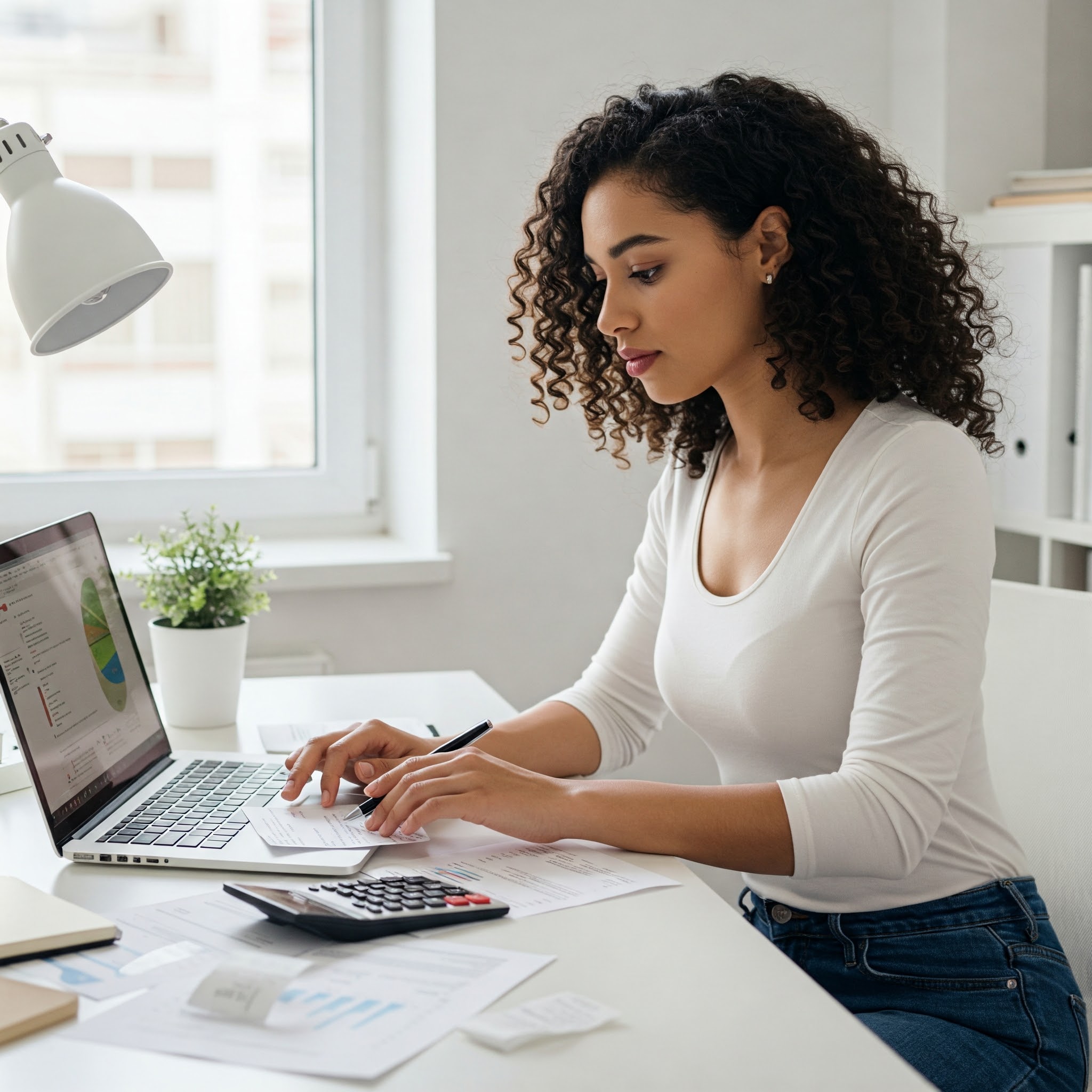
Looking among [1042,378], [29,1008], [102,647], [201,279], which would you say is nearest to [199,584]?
[102,647]

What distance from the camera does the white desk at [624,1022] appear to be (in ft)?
2.14

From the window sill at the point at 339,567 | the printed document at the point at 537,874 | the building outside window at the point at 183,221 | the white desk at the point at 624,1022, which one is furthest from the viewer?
the building outside window at the point at 183,221

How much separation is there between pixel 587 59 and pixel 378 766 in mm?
1423

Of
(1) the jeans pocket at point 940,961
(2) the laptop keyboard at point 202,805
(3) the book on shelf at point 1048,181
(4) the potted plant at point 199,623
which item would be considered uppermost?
(3) the book on shelf at point 1048,181

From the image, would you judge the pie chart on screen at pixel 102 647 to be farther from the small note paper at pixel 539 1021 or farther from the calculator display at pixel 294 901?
the small note paper at pixel 539 1021

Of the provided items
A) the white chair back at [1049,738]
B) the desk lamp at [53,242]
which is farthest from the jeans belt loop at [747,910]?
the desk lamp at [53,242]

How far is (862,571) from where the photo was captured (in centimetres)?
110

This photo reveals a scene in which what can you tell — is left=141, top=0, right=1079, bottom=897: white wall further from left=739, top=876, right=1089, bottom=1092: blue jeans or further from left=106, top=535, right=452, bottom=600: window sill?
left=739, top=876, right=1089, bottom=1092: blue jeans

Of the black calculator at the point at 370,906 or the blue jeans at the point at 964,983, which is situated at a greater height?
the black calculator at the point at 370,906

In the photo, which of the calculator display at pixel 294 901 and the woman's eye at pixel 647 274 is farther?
the woman's eye at pixel 647 274

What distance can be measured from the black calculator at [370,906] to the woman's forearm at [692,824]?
0.14 metres

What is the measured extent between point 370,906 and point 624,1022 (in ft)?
0.68

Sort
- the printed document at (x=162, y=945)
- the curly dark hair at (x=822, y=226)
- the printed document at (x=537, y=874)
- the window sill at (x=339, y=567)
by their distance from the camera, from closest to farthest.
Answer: the printed document at (x=162, y=945) < the printed document at (x=537, y=874) < the curly dark hair at (x=822, y=226) < the window sill at (x=339, y=567)

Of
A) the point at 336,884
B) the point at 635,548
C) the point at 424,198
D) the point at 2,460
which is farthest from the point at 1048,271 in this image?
the point at 2,460
